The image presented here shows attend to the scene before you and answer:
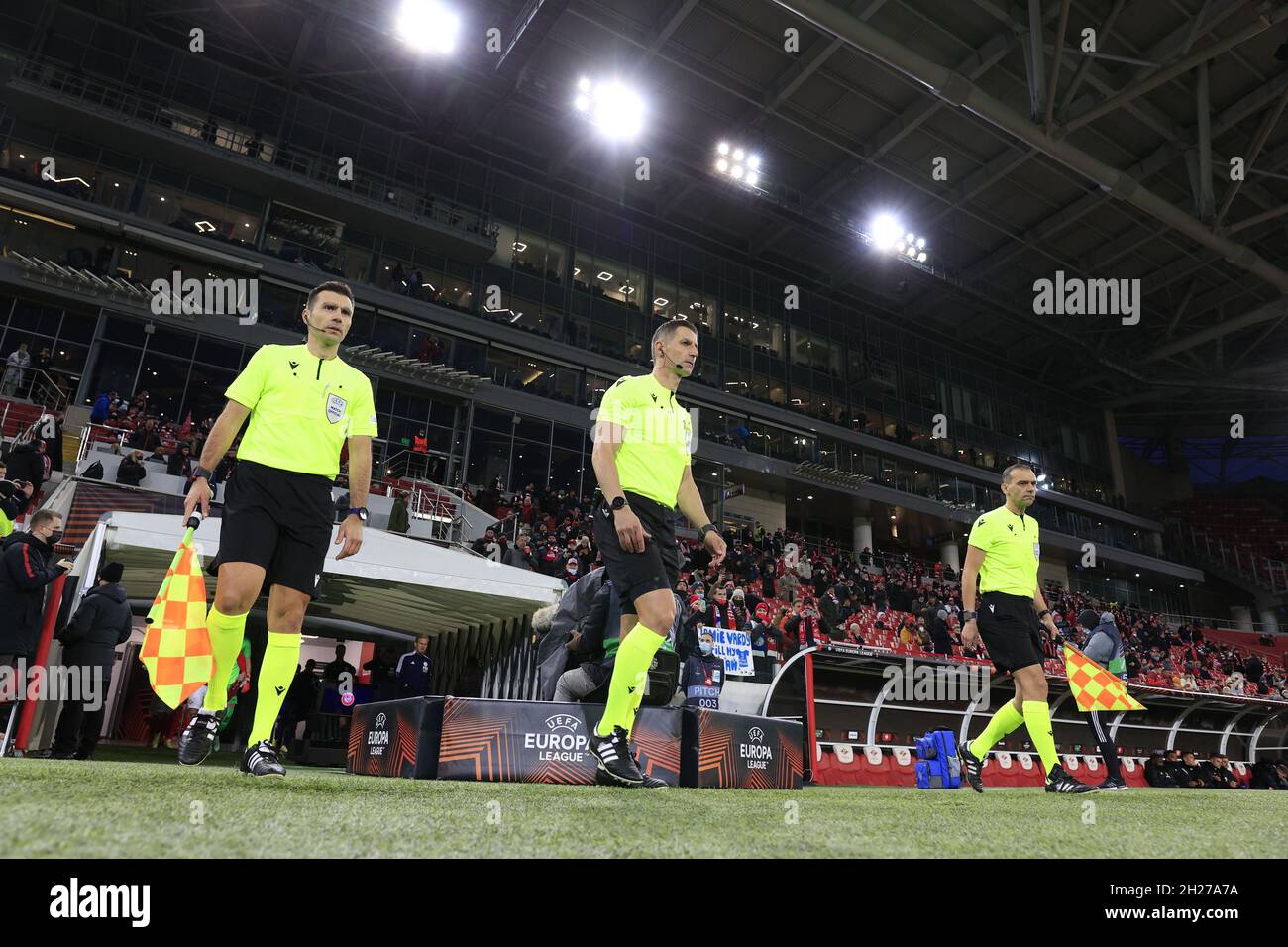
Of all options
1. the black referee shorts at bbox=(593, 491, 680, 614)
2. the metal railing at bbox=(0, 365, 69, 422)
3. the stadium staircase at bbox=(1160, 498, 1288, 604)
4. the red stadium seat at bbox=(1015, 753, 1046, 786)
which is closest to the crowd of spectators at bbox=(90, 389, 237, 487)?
the metal railing at bbox=(0, 365, 69, 422)

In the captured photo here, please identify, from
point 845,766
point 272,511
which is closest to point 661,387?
point 272,511

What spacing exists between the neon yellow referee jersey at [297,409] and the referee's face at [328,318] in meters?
0.10

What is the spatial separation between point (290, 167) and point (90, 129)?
534 cm

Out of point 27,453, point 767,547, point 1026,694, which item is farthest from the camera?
point 767,547

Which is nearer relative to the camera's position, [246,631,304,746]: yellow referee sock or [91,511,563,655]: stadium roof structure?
[246,631,304,746]: yellow referee sock

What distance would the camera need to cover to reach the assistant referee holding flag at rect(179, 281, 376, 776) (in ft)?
10.1

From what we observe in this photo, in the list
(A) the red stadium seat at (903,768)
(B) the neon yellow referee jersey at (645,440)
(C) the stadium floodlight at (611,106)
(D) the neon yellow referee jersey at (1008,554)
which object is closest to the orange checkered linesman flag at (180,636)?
(B) the neon yellow referee jersey at (645,440)

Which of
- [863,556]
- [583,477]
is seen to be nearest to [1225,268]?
[863,556]

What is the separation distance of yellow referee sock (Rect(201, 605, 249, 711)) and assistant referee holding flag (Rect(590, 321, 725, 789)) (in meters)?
1.58

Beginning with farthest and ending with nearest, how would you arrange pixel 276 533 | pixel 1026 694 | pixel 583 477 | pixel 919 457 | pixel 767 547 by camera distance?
pixel 919 457 → pixel 583 477 → pixel 767 547 → pixel 1026 694 → pixel 276 533

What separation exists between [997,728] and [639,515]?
3.47m

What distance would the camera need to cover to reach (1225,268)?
31.4m

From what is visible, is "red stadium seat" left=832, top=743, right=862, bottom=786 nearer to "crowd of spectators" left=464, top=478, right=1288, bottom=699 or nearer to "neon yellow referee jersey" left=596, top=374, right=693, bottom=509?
"crowd of spectators" left=464, top=478, right=1288, bottom=699
